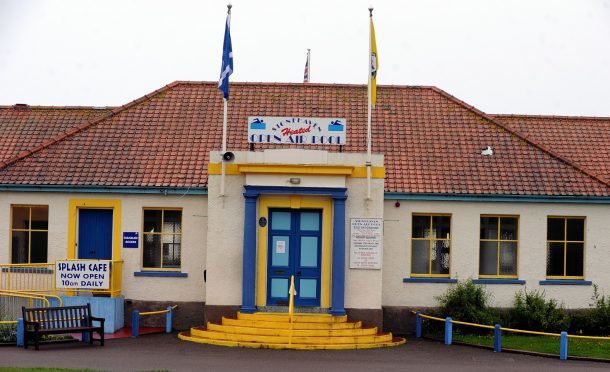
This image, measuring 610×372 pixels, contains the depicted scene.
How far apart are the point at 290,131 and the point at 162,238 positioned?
A: 16.0 feet

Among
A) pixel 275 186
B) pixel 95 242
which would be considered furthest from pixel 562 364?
pixel 95 242

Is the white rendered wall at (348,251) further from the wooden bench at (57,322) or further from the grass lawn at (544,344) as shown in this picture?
the wooden bench at (57,322)

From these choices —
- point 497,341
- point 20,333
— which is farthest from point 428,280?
point 20,333

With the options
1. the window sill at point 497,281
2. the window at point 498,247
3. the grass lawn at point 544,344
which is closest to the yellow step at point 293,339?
the grass lawn at point 544,344

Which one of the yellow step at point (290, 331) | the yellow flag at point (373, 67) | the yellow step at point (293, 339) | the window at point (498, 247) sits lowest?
the yellow step at point (293, 339)

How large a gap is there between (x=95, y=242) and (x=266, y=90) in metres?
7.40

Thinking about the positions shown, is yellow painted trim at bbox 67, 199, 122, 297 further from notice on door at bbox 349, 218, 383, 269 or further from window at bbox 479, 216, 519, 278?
window at bbox 479, 216, 519, 278

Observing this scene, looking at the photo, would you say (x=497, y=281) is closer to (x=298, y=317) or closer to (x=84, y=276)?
(x=298, y=317)

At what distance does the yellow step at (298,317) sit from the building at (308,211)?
21 centimetres

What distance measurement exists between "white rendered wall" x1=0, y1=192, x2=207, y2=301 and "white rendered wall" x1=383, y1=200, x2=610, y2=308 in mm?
4791

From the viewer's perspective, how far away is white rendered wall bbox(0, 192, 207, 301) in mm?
29016

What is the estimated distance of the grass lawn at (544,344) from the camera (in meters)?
24.9

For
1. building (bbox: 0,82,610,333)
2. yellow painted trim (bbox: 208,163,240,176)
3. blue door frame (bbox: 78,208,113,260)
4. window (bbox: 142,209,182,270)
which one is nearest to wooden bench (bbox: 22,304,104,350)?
building (bbox: 0,82,610,333)

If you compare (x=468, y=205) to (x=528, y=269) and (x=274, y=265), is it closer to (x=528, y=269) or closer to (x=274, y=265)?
(x=528, y=269)
